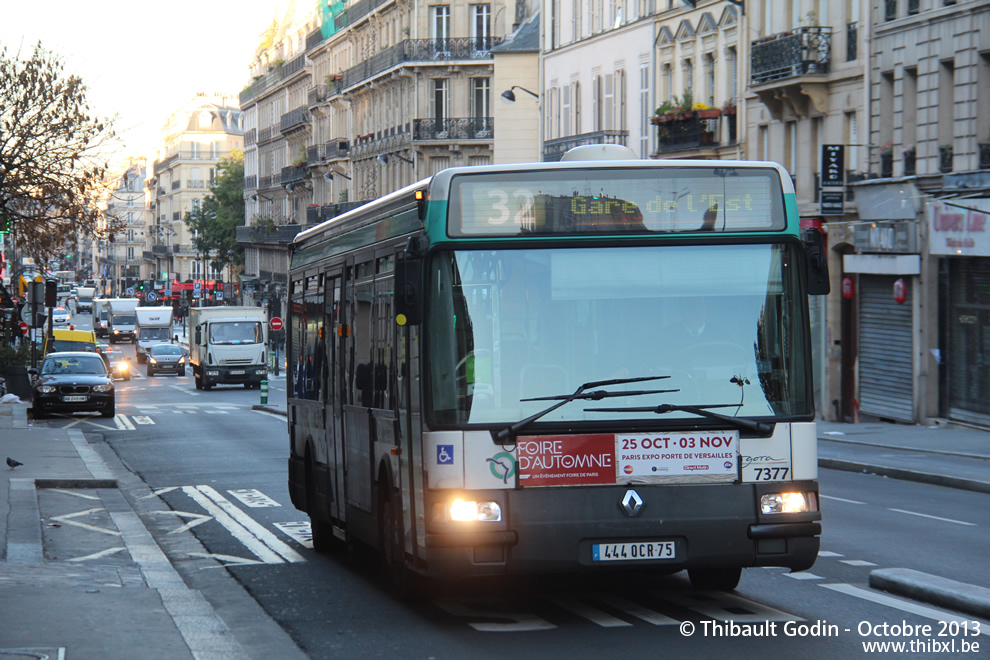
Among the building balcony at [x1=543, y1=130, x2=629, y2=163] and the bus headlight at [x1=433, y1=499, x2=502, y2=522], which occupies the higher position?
the building balcony at [x1=543, y1=130, x2=629, y2=163]

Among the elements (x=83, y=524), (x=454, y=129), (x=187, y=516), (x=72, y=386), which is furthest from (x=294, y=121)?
(x=83, y=524)

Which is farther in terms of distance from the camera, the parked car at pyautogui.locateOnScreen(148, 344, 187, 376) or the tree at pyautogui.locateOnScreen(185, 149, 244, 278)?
the tree at pyautogui.locateOnScreen(185, 149, 244, 278)

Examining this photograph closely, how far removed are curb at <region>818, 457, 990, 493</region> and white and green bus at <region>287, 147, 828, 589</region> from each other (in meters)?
11.4

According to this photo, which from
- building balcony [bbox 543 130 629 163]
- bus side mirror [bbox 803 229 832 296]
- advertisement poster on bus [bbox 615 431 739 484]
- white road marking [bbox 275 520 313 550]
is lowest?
white road marking [bbox 275 520 313 550]

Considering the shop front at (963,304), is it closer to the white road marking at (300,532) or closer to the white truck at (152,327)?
the white road marking at (300,532)

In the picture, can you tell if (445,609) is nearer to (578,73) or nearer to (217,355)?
(578,73)

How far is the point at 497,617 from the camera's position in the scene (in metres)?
9.94

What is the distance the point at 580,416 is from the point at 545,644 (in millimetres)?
1287

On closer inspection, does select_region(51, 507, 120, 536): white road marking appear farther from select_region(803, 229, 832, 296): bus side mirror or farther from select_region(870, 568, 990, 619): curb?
select_region(803, 229, 832, 296): bus side mirror

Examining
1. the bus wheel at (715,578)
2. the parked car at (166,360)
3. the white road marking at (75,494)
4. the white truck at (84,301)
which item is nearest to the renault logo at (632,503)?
the bus wheel at (715,578)

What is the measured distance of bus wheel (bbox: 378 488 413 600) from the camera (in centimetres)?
1028

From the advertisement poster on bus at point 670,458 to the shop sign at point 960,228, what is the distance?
2153cm

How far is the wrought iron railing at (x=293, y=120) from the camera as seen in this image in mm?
106000

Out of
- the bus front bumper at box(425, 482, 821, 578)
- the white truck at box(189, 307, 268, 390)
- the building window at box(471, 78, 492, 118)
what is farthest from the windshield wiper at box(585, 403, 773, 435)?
the building window at box(471, 78, 492, 118)
